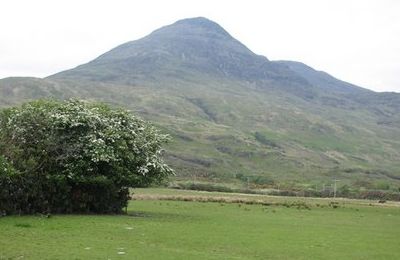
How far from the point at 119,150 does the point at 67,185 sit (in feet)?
15.3

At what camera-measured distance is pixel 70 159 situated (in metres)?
40.4

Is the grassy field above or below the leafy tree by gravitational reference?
below

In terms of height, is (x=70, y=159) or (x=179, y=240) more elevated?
(x=70, y=159)

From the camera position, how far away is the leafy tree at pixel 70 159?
125 feet

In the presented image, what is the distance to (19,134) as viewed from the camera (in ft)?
131

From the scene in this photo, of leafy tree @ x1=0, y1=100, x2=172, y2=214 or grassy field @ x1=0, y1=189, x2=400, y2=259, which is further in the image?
leafy tree @ x1=0, y1=100, x2=172, y2=214

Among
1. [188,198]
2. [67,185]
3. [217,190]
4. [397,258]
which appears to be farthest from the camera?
[217,190]

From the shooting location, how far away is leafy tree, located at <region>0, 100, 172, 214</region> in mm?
38031

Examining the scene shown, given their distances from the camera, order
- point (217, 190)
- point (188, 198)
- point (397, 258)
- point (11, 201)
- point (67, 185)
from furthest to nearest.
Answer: point (217, 190), point (188, 198), point (67, 185), point (11, 201), point (397, 258)

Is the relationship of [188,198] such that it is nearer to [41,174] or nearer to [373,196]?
[41,174]

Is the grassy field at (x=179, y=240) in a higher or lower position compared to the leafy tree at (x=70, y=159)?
lower

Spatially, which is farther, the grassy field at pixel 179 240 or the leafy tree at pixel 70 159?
the leafy tree at pixel 70 159

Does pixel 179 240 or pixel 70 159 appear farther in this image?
pixel 70 159

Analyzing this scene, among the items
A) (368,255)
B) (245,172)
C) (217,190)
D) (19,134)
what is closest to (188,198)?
(217,190)
